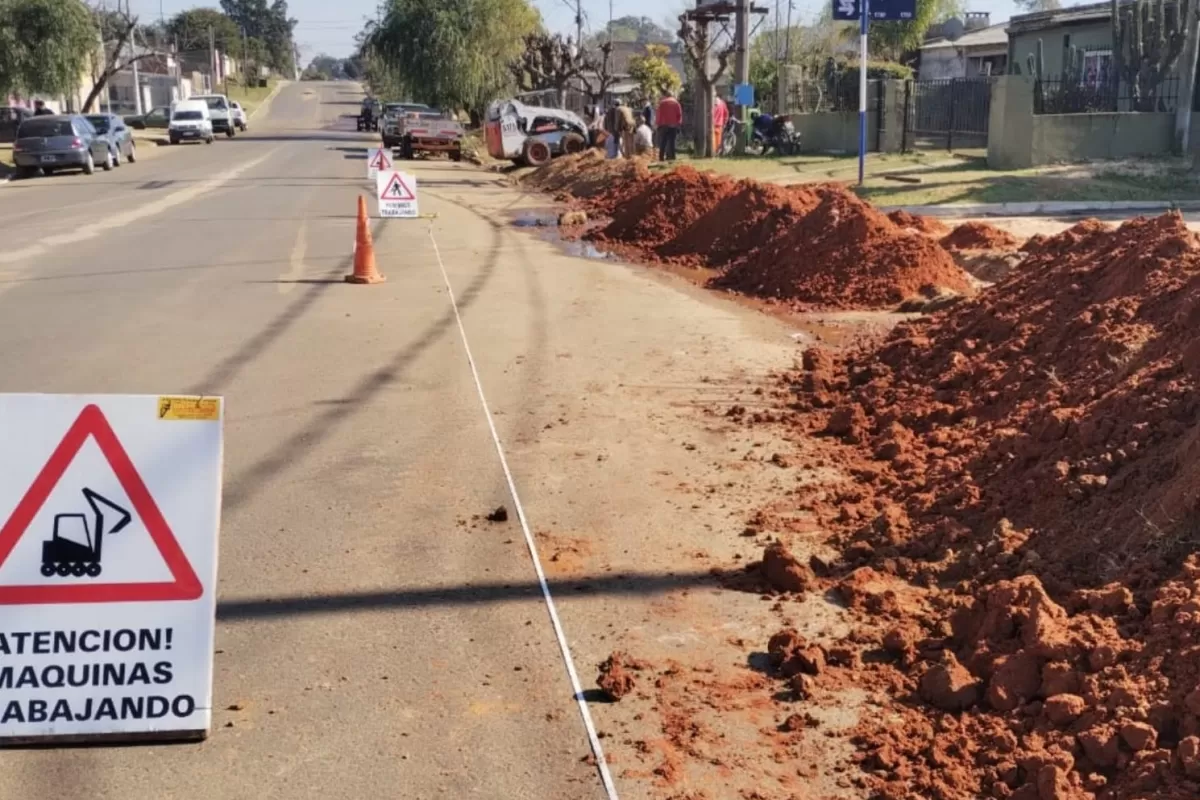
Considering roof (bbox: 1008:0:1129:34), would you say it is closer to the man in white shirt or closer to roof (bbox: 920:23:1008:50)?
roof (bbox: 920:23:1008:50)

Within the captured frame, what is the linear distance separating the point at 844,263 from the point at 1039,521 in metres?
8.55

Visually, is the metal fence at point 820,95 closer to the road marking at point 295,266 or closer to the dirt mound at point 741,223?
the dirt mound at point 741,223

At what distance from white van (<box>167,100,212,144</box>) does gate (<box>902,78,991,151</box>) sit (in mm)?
37033

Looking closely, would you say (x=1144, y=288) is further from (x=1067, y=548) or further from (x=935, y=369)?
(x=1067, y=548)

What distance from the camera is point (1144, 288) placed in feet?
26.3

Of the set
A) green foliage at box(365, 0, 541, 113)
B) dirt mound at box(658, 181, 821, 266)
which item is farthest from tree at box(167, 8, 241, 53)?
dirt mound at box(658, 181, 821, 266)

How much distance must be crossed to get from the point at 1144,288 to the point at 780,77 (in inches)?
1211

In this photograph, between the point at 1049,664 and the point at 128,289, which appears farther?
the point at 128,289

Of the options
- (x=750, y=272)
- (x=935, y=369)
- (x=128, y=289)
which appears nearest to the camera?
(x=935, y=369)

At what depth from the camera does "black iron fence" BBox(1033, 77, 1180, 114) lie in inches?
996

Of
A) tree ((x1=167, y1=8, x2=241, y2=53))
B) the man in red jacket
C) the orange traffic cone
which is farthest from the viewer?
tree ((x1=167, y1=8, x2=241, y2=53))

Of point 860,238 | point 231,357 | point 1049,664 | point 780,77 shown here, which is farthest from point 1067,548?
point 780,77

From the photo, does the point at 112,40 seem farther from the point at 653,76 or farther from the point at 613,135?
the point at 613,135

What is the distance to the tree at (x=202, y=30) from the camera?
132 m
